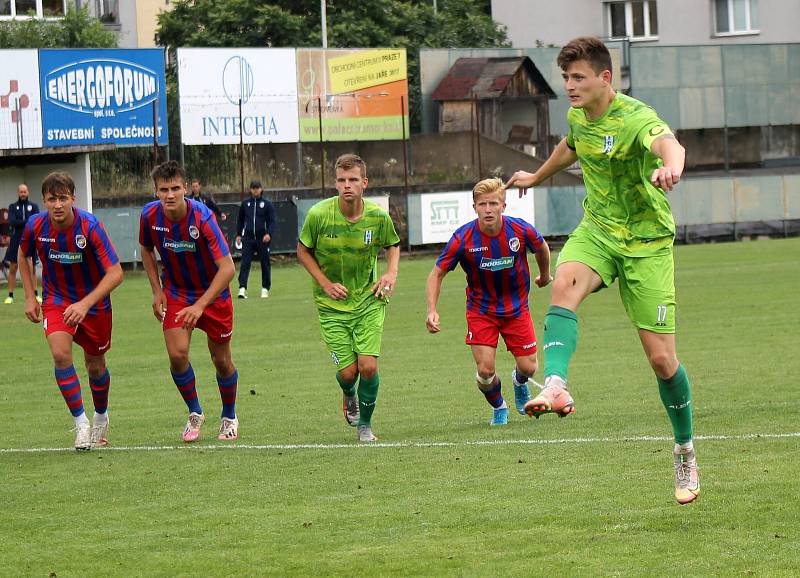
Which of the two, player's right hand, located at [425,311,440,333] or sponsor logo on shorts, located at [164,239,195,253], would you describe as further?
sponsor logo on shorts, located at [164,239,195,253]

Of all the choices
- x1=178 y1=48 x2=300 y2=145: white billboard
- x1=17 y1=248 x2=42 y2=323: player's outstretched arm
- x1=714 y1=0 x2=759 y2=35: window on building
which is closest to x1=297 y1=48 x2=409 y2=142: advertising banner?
x1=178 y1=48 x2=300 y2=145: white billboard

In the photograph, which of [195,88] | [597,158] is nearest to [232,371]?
[597,158]

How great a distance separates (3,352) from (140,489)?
10.8 meters

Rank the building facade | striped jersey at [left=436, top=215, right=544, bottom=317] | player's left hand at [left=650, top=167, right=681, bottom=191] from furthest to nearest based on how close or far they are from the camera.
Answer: the building facade < striped jersey at [left=436, top=215, right=544, bottom=317] < player's left hand at [left=650, top=167, right=681, bottom=191]

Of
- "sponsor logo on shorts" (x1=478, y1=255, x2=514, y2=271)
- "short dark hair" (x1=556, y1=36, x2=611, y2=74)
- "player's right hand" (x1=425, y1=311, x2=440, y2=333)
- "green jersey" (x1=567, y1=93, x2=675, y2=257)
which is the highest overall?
"short dark hair" (x1=556, y1=36, x2=611, y2=74)

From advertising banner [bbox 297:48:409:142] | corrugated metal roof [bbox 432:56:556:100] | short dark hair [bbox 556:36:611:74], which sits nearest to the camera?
short dark hair [bbox 556:36:611:74]

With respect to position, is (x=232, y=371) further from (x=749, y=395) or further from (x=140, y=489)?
(x=749, y=395)

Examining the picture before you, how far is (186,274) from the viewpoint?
10609 millimetres

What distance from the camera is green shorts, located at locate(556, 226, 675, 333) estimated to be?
6.97 meters

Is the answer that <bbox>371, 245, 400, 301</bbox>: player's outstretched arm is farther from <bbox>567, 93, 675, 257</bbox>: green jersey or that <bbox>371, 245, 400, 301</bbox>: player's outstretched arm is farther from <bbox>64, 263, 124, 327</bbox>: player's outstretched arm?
<bbox>567, 93, 675, 257</bbox>: green jersey

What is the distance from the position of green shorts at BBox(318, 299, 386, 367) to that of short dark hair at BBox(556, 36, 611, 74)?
4053 mm

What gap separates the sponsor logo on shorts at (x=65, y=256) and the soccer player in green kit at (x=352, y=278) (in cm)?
154

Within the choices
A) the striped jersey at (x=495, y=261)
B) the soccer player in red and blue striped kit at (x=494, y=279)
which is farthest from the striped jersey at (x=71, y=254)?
the striped jersey at (x=495, y=261)

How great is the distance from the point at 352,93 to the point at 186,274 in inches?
1306
